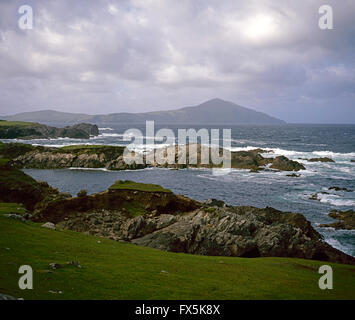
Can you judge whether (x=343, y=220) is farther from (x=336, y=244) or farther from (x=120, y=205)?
(x=120, y=205)

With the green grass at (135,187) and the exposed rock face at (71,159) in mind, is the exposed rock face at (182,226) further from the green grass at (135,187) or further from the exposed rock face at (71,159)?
the exposed rock face at (71,159)

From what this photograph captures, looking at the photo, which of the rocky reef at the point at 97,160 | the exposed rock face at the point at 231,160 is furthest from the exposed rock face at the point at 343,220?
the rocky reef at the point at 97,160

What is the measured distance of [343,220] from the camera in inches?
1844

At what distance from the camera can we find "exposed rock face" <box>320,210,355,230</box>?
145 ft

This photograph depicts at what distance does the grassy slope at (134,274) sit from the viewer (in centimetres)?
1374

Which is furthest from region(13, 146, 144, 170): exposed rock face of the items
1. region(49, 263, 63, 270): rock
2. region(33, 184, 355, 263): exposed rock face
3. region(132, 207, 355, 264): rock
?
region(49, 263, 63, 270): rock

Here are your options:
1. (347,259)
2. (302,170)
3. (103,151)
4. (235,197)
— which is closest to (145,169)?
(103,151)

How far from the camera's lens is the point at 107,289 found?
13812 mm

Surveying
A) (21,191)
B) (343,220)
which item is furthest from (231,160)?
(21,191)

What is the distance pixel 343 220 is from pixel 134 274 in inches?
1642

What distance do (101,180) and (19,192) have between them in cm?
3268

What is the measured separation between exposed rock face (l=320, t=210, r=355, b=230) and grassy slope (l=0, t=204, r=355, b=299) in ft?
72.4

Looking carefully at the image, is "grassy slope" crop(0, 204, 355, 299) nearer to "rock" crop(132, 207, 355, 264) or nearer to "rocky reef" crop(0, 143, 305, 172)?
"rock" crop(132, 207, 355, 264)
